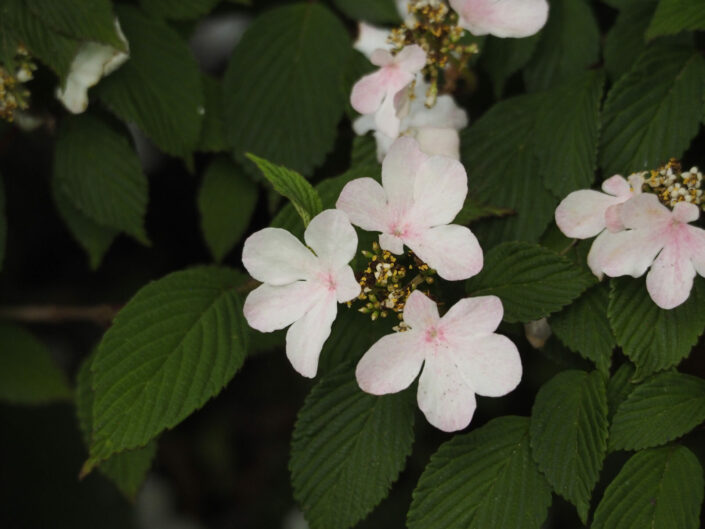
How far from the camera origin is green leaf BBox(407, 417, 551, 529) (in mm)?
835

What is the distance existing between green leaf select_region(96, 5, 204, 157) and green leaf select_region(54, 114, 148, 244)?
6 cm

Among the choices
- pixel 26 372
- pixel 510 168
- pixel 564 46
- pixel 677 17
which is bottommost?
pixel 26 372

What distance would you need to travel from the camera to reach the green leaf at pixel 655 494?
2.65 feet

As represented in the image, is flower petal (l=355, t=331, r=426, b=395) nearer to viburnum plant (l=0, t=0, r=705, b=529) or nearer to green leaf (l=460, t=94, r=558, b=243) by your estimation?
viburnum plant (l=0, t=0, r=705, b=529)

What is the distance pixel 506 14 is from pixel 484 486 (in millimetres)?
544

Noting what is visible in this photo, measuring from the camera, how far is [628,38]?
103 centimetres

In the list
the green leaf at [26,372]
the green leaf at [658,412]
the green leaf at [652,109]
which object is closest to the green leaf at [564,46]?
the green leaf at [652,109]

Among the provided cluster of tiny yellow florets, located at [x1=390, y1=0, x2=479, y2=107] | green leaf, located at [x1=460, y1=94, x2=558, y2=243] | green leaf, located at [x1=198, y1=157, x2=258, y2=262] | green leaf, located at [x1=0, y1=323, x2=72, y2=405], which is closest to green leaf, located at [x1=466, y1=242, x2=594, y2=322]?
green leaf, located at [x1=460, y1=94, x2=558, y2=243]

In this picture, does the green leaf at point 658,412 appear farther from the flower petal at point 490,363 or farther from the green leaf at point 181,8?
the green leaf at point 181,8

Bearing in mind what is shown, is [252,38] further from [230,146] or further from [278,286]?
[278,286]

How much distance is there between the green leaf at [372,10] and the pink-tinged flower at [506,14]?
1.01 feet

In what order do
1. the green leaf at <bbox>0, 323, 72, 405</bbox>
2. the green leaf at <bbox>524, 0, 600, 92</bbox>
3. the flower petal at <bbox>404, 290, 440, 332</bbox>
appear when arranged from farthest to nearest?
the green leaf at <bbox>0, 323, 72, 405</bbox> < the green leaf at <bbox>524, 0, 600, 92</bbox> < the flower petal at <bbox>404, 290, 440, 332</bbox>

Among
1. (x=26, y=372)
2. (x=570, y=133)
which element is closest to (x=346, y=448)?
(x=570, y=133)

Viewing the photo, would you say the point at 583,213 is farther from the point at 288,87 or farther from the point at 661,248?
the point at 288,87
